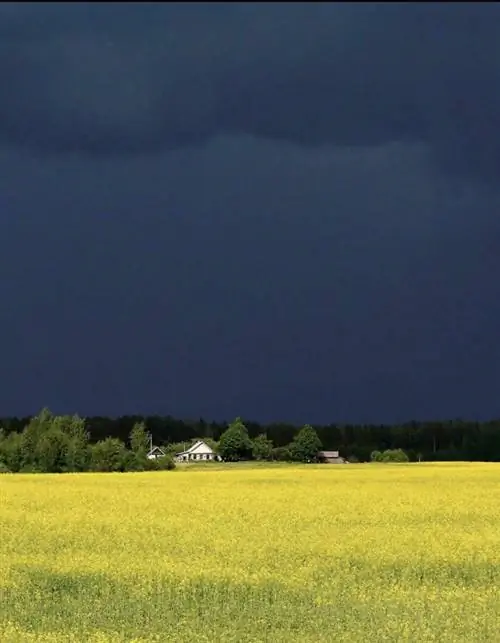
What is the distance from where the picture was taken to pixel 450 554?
2269 centimetres

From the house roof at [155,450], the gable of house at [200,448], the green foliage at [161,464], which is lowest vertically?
the green foliage at [161,464]

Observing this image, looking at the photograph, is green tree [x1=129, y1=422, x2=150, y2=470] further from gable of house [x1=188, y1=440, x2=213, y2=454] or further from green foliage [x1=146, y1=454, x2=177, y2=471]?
gable of house [x1=188, y1=440, x2=213, y2=454]

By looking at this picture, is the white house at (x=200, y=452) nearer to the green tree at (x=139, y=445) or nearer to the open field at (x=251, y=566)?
the green tree at (x=139, y=445)

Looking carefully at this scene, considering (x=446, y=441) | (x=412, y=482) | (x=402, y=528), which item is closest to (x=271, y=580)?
(x=402, y=528)

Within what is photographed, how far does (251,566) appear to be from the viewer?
2109cm

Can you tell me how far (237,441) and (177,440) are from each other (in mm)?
19221

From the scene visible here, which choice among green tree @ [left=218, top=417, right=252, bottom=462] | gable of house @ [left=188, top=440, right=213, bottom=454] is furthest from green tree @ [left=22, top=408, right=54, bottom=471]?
gable of house @ [left=188, top=440, right=213, bottom=454]

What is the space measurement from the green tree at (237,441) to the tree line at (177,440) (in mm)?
196

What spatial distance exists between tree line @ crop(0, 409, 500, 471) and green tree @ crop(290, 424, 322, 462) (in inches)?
19.4

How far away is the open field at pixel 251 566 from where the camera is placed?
15.4 m

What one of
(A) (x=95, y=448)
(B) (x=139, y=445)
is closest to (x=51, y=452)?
(A) (x=95, y=448)

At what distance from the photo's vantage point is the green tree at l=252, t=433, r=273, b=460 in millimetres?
107456

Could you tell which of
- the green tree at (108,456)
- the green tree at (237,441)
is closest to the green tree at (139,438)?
the green tree at (108,456)

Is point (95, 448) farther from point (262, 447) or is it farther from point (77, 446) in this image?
point (262, 447)
